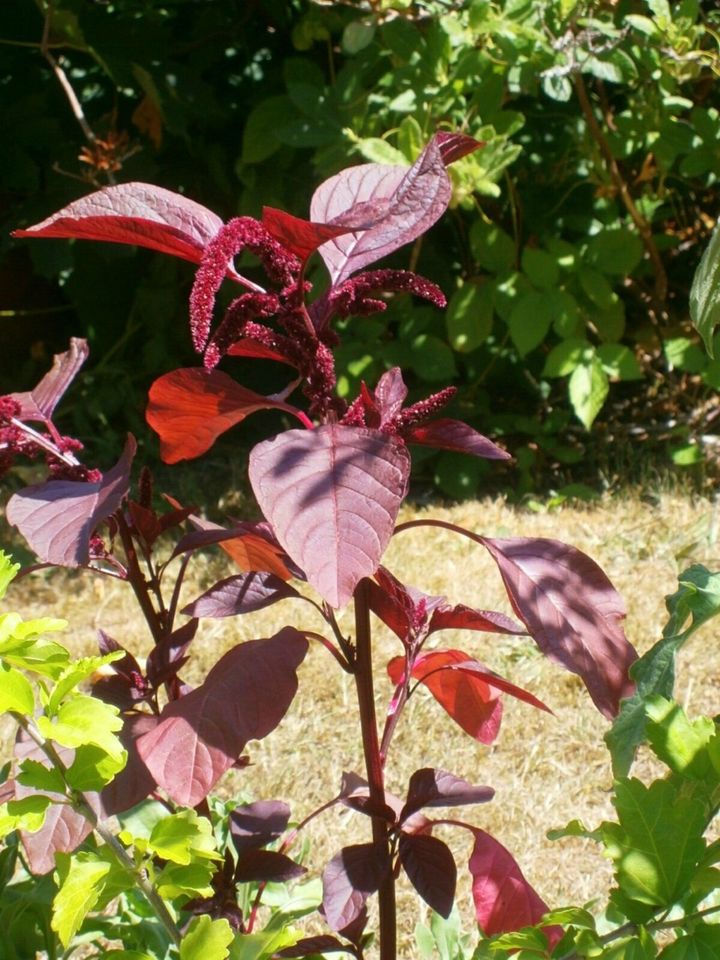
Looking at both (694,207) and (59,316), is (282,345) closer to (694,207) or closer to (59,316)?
(694,207)

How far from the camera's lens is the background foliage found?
2.66 meters

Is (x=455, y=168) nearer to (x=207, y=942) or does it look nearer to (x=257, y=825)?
(x=257, y=825)

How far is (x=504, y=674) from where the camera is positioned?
7.22 ft

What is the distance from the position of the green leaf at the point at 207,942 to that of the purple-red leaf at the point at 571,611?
32 centimetres

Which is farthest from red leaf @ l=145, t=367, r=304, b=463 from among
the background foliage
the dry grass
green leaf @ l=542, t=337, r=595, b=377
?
green leaf @ l=542, t=337, r=595, b=377

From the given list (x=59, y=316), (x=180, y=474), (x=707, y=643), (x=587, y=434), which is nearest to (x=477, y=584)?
(x=707, y=643)

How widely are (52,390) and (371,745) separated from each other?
0.48 meters

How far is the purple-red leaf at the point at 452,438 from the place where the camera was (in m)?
0.90

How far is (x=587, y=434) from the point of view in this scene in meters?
3.42

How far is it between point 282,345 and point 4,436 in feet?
0.92

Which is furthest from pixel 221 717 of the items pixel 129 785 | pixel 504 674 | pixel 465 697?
pixel 504 674

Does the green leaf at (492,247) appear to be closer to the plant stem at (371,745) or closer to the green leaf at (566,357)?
the green leaf at (566,357)

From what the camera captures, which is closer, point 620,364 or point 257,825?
point 257,825

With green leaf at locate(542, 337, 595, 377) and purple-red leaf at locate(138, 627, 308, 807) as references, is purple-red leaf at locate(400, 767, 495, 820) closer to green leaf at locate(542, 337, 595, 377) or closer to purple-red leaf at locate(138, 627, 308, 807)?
purple-red leaf at locate(138, 627, 308, 807)
